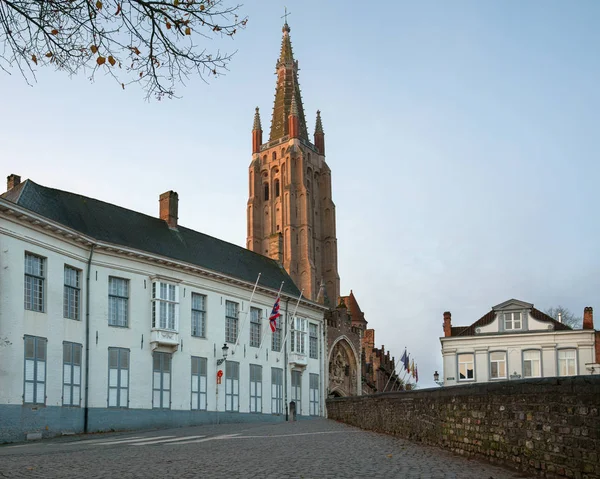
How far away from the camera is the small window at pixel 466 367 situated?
149 ft

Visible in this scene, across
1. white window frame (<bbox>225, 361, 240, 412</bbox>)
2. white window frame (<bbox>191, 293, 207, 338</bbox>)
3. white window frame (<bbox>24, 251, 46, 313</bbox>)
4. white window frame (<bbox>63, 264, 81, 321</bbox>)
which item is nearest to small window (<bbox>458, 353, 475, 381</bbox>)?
white window frame (<bbox>225, 361, 240, 412</bbox>)

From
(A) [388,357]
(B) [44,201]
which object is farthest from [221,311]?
(A) [388,357]

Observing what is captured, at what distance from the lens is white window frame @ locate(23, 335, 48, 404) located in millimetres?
23625

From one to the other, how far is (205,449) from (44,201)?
1454cm

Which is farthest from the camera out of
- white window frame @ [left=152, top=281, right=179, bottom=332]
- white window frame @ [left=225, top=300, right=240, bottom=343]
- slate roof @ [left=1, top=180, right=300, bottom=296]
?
white window frame @ [left=225, top=300, right=240, bottom=343]

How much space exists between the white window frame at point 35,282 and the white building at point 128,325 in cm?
5

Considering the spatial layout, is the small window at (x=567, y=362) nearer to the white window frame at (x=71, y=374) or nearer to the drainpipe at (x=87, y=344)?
the drainpipe at (x=87, y=344)

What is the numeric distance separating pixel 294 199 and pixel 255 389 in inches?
2329

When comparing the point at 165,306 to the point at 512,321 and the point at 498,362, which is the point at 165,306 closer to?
the point at 498,362

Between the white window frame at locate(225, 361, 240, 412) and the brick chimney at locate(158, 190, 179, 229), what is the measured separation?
718 centimetres

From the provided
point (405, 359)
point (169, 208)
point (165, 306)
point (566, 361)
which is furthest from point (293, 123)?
point (165, 306)

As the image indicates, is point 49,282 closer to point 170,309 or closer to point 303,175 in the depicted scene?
point 170,309

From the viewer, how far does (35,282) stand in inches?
963

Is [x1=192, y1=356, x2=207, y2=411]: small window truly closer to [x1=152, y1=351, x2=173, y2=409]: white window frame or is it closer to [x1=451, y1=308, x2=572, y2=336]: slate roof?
[x1=152, y1=351, x2=173, y2=409]: white window frame
